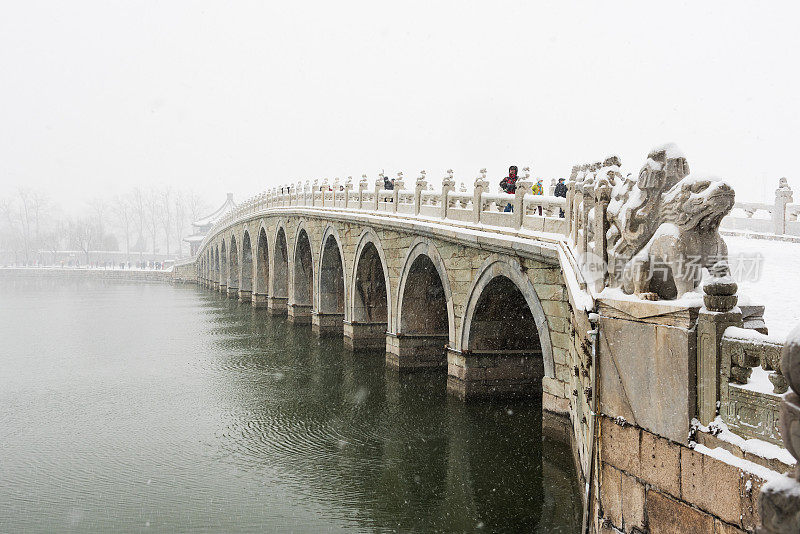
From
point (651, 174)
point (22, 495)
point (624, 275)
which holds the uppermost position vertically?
point (651, 174)

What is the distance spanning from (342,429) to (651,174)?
27.9 feet

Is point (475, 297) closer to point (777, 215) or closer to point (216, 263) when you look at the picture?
point (777, 215)

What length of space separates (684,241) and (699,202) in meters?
0.32

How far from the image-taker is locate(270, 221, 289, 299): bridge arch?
99.6 ft

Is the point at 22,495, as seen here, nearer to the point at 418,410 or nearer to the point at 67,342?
the point at 418,410

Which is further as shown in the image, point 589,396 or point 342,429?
point 342,429

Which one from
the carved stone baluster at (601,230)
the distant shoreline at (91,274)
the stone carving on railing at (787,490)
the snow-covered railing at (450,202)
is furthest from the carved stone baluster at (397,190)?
the distant shoreline at (91,274)

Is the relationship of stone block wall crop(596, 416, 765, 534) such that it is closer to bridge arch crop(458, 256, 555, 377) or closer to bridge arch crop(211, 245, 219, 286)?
bridge arch crop(458, 256, 555, 377)

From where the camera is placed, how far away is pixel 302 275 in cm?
2697

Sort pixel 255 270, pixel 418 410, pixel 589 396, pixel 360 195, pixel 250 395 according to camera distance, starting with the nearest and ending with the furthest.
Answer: pixel 589 396
pixel 418 410
pixel 250 395
pixel 360 195
pixel 255 270

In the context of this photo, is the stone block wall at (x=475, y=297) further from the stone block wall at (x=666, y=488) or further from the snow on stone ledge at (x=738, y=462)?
the snow on stone ledge at (x=738, y=462)

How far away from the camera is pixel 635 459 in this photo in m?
5.57

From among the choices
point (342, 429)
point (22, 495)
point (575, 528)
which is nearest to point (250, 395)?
point (342, 429)

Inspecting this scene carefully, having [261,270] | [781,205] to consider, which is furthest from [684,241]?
[261,270]
